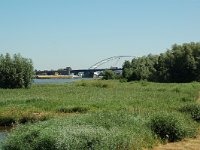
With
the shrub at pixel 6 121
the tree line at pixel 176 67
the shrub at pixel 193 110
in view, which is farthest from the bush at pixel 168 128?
the tree line at pixel 176 67

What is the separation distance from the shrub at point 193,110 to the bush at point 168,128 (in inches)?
172

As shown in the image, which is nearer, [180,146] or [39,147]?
[39,147]

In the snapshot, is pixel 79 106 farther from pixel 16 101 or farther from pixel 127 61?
pixel 127 61

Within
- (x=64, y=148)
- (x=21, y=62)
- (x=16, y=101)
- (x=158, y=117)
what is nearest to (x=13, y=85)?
(x=21, y=62)

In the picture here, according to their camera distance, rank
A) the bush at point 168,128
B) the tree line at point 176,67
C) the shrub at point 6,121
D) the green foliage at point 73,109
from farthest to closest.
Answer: the tree line at point 176,67 < the green foliage at point 73,109 < the shrub at point 6,121 < the bush at point 168,128

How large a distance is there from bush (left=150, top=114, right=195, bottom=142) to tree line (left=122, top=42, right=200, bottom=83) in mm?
71204

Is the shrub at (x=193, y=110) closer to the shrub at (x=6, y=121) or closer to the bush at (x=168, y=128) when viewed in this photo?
the bush at (x=168, y=128)

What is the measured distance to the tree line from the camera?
90750mm

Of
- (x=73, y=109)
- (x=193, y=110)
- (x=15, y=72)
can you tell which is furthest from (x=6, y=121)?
(x=15, y=72)

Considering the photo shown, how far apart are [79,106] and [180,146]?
16.4 meters

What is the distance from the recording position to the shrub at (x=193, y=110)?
81.4ft

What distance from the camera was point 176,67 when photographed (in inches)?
3629

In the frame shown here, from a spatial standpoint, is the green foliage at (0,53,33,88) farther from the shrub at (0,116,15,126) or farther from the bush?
the bush

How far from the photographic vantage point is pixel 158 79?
96688 mm
